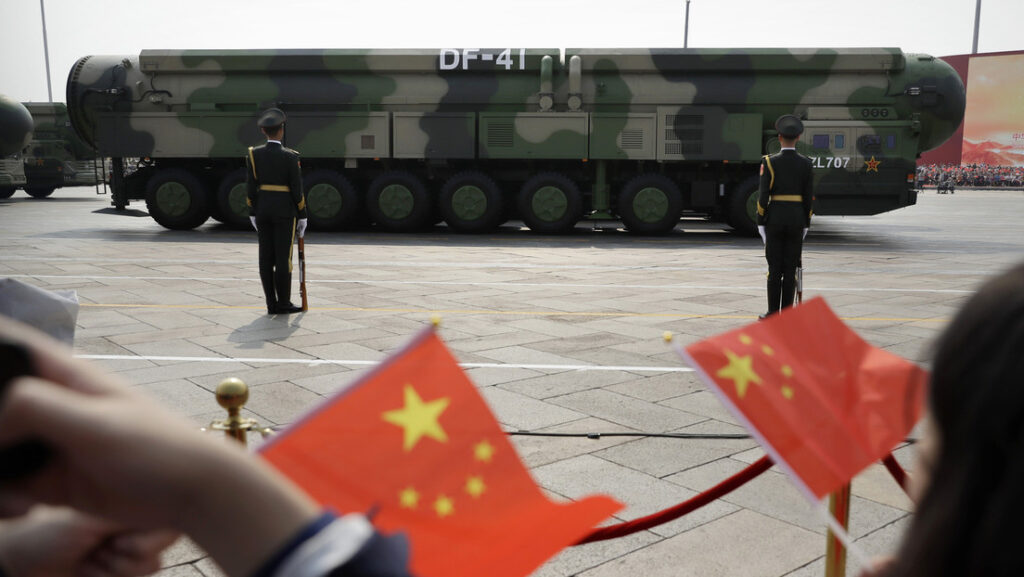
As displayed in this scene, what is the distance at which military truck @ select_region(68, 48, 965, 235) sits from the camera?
15734 mm

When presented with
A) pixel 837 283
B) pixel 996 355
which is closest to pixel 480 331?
pixel 837 283

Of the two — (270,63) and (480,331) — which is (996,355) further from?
(270,63)

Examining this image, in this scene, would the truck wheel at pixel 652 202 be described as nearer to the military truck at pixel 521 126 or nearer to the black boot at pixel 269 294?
the military truck at pixel 521 126

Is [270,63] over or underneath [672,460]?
over

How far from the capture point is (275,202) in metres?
8.27

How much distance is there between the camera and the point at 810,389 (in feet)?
5.16

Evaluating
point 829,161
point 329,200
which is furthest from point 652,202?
point 329,200

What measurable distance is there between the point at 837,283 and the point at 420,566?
9.68 metres

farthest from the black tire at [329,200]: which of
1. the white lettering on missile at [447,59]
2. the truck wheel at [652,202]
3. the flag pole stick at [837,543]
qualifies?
the flag pole stick at [837,543]

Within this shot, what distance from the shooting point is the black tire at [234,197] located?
16.5 m

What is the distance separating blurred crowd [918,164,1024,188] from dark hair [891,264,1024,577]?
1946 inches

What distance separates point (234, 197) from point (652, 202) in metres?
7.53

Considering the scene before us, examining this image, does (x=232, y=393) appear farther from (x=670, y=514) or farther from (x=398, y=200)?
(x=398, y=200)

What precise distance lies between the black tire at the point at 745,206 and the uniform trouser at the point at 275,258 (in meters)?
9.67
